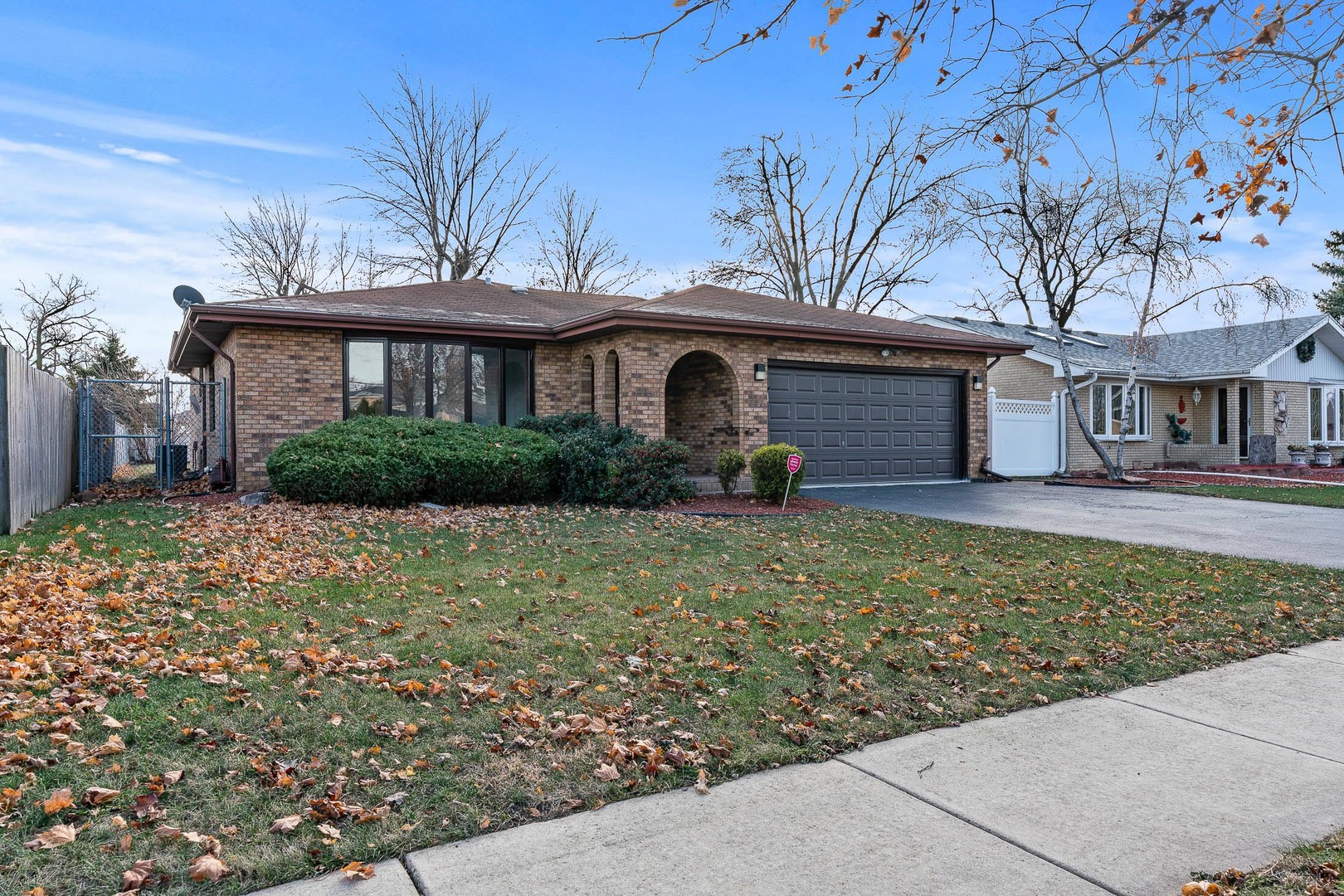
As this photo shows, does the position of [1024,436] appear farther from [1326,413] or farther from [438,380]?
[1326,413]

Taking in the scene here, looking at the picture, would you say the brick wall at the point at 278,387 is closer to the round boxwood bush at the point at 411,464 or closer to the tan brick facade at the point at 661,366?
the round boxwood bush at the point at 411,464

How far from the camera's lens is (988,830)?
2.83 metres

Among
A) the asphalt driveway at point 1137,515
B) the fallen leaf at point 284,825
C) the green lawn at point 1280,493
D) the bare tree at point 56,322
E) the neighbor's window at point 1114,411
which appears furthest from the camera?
the bare tree at point 56,322

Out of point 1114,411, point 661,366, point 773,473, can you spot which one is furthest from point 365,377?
point 1114,411

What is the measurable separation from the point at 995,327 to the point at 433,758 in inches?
1019

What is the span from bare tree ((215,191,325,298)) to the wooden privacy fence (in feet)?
62.6

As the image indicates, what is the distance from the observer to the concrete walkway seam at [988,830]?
8.25 feet

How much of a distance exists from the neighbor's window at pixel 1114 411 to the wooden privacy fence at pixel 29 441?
22.1m

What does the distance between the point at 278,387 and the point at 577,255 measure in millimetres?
20316

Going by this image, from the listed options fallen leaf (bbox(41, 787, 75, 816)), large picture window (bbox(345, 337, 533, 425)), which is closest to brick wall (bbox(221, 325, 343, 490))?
large picture window (bbox(345, 337, 533, 425))

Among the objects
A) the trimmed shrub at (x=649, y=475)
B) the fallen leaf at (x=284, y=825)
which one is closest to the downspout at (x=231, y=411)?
the trimmed shrub at (x=649, y=475)

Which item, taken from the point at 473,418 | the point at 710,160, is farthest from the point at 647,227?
the point at 473,418

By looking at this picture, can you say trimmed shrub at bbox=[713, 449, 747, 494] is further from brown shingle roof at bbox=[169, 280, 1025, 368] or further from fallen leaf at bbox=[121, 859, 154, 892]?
fallen leaf at bbox=[121, 859, 154, 892]

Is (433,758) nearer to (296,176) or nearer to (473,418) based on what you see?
(473,418)
